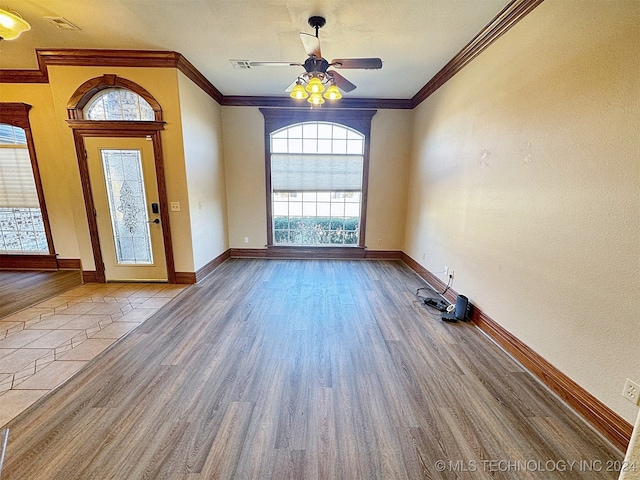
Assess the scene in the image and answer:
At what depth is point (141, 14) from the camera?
247cm

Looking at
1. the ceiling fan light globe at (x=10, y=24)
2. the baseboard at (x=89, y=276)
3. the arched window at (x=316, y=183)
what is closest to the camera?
the ceiling fan light globe at (x=10, y=24)

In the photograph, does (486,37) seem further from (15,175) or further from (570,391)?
(15,175)

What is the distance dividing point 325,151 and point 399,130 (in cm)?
145

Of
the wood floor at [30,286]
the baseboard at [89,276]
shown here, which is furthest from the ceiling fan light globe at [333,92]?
the wood floor at [30,286]

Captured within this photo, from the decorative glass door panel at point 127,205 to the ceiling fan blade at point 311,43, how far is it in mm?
2675

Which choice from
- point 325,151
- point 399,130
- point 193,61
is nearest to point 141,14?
point 193,61

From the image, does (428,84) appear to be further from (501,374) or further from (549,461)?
(549,461)

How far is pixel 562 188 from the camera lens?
1813 mm

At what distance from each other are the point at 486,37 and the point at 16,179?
6716 millimetres

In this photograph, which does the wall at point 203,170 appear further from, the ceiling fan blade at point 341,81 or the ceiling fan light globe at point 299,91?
the ceiling fan blade at point 341,81

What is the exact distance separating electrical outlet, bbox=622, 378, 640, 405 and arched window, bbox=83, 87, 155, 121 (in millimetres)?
5012

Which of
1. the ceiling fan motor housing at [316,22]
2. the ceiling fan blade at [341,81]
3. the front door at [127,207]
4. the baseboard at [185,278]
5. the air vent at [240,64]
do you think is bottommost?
the baseboard at [185,278]

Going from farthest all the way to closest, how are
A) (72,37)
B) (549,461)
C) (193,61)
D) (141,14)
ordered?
(193,61) < (72,37) < (141,14) < (549,461)

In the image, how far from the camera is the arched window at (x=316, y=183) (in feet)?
16.3
